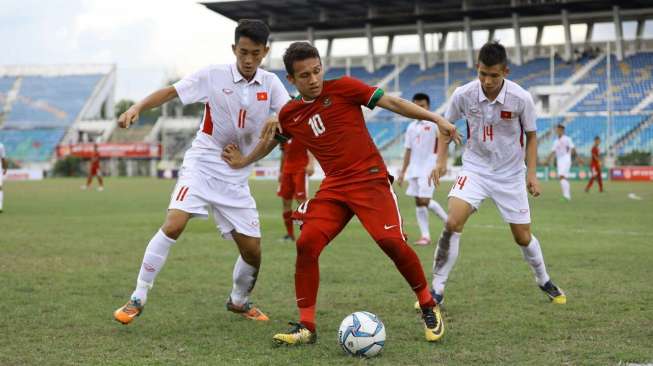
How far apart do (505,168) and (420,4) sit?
160ft

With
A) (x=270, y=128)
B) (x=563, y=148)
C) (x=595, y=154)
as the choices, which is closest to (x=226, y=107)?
(x=270, y=128)

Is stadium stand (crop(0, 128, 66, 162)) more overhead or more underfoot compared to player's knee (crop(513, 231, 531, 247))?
more underfoot

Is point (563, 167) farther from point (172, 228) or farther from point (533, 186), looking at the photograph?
point (172, 228)

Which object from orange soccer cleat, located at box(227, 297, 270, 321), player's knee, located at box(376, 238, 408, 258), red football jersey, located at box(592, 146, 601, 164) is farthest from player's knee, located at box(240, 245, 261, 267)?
red football jersey, located at box(592, 146, 601, 164)

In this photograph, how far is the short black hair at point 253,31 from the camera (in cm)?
565

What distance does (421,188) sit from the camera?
1263 centimetres

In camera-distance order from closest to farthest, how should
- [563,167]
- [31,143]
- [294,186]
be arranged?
[294,186], [563,167], [31,143]

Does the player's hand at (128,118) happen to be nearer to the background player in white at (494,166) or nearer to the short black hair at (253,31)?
the short black hair at (253,31)

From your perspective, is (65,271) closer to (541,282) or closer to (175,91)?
(175,91)

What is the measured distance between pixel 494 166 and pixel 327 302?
6.21ft

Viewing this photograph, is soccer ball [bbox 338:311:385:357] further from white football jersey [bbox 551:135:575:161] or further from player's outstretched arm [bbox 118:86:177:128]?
white football jersey [bbox 551:135:575:161]

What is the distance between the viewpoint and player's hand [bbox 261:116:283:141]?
5.61 metres

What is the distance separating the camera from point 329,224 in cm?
542

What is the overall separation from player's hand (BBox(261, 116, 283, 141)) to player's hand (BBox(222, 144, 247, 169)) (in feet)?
1.38
